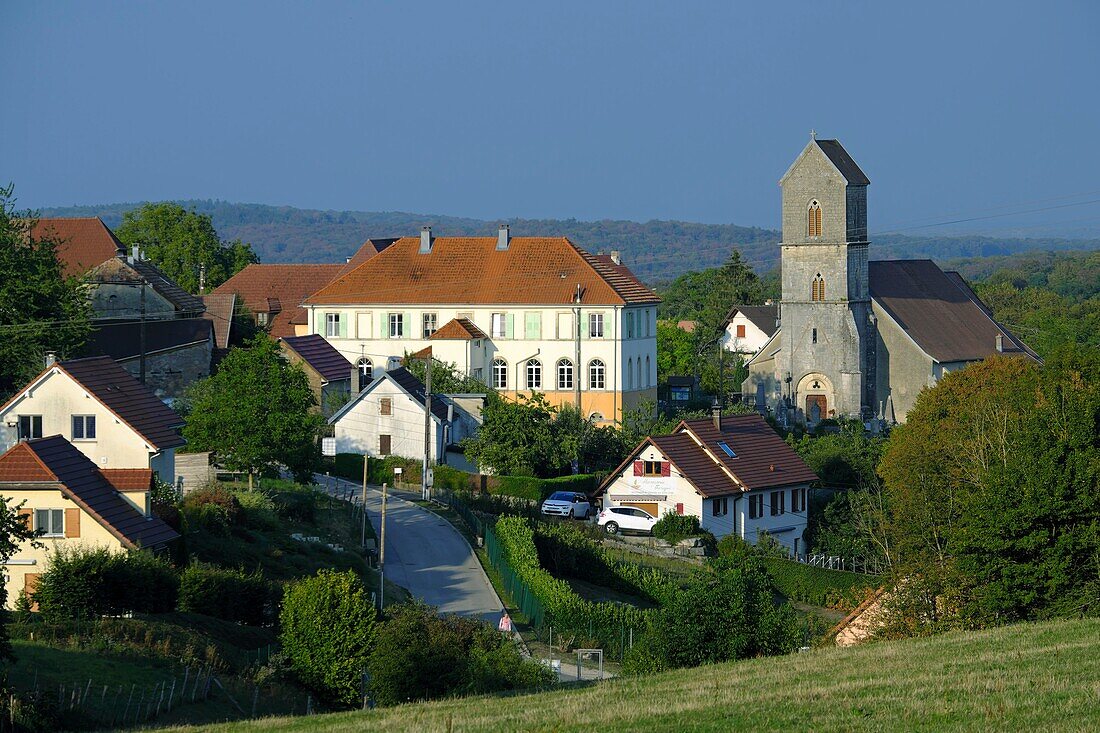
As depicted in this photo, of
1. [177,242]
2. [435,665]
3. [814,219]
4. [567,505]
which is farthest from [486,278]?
[435,665]

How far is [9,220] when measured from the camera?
55750mm

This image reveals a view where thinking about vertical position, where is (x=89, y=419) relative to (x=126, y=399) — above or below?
below

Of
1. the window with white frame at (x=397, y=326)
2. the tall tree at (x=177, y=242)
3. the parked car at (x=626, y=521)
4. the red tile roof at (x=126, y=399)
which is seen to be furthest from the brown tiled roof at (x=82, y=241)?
the red tile roof at (x=126, y=399)

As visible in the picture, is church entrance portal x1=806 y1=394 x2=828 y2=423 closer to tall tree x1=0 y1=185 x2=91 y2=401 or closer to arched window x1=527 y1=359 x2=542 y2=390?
arched window x1=527 y1=359 x2=542 y2=390

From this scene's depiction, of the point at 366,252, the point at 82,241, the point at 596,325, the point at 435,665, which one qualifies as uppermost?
the point at 366,252

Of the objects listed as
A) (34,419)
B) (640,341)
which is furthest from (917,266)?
(34,419)

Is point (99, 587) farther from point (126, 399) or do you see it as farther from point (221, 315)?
point (221, 315)

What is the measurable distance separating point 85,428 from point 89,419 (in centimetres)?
24

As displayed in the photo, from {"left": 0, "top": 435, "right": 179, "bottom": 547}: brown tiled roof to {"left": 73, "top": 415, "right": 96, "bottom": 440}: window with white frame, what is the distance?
199 inches

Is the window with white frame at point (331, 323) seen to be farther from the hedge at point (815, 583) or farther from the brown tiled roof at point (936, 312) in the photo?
the hedge at point (815, 583)

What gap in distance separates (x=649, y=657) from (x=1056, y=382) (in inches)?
842

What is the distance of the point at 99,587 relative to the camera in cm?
2988

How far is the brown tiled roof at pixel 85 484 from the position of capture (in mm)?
33375

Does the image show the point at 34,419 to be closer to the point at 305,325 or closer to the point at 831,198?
the point at 305,325
